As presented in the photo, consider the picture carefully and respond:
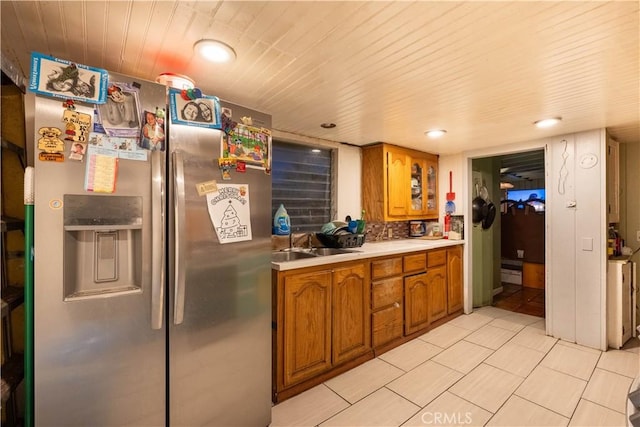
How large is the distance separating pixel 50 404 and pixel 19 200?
94 cm

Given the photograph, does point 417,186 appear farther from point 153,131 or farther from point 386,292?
point 153,131

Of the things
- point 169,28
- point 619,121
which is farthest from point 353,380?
point 619,121

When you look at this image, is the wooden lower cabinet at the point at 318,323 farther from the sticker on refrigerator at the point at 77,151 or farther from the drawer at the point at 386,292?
the sticker on refrigerator at the point at 77,151

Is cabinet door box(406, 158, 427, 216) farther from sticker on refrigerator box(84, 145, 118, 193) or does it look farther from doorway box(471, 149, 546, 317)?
sticker on refrigerator box(84, 145, 118, 193)

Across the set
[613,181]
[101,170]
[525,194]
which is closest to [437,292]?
[613,181]

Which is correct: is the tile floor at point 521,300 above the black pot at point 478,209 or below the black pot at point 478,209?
below

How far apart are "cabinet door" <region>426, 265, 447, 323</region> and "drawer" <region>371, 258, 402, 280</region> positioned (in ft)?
1.82

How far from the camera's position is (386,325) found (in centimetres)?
261

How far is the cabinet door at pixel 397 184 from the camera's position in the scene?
126 inches

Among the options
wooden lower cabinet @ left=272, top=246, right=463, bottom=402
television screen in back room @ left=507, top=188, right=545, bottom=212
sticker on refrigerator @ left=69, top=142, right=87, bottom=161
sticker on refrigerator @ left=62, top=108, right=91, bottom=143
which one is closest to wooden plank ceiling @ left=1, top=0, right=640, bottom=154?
sticker on refrigerator @ left=62, top=108, right=91, bottom=143

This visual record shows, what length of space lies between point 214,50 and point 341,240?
71.3 inches

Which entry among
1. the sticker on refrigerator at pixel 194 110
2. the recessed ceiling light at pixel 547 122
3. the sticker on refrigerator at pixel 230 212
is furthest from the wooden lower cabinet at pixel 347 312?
the recessed ceiling light at pixel 547 122

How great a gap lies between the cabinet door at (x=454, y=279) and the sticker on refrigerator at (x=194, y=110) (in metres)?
2.96

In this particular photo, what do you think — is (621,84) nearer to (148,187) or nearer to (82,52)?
(148,187)
